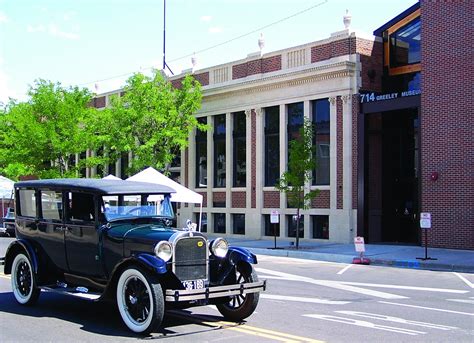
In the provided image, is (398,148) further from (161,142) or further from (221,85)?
(161,142)

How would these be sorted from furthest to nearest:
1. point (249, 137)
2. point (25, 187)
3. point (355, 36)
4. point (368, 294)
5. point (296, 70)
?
point (249, 137) < point (296, 70) < point (355, 36) < point (368, 294) < point (25, 187)

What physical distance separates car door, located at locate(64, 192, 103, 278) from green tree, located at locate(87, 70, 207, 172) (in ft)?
62.9

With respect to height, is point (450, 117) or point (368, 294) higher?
point (450, 117)

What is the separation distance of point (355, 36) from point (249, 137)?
7177 millimetres

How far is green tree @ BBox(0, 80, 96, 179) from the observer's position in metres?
31.5

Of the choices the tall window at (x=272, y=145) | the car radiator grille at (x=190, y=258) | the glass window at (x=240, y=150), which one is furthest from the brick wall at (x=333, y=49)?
the car radiator grille at (x=190, y=258)

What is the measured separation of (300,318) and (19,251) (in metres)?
4.83

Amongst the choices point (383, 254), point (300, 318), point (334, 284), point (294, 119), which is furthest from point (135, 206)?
point (294, 119)

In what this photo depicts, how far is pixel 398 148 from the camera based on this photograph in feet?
84.6

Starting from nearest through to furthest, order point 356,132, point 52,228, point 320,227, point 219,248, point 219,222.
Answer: point 219,248 < point 52,228 < point 356,132 < point 320,227 < point 219,222

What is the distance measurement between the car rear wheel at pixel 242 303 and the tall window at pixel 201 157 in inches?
909

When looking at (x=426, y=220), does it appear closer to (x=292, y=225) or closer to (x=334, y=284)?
(x=334, y=284)

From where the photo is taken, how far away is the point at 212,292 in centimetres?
770

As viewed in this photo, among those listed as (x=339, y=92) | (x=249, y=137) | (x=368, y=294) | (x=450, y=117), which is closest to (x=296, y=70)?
(x=339, y=92)
